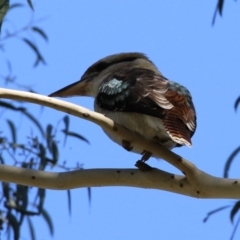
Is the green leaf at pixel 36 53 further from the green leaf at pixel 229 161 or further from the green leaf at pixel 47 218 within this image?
the green leaf at pixel 229 161

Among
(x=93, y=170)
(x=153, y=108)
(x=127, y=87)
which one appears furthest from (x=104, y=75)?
(x=93, y=170)

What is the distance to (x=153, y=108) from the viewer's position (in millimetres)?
2951

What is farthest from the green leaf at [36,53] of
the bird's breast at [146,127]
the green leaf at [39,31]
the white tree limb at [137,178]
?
the white tree limb at [137,178]

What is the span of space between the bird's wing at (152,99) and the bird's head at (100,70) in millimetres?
179

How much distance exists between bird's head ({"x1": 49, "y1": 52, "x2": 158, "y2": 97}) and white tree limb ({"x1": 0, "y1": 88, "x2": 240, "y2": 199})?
2.51ft

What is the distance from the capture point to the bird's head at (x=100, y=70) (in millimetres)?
3506

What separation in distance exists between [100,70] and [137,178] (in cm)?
106

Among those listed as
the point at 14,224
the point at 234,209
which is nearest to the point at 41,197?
the point at 14,224

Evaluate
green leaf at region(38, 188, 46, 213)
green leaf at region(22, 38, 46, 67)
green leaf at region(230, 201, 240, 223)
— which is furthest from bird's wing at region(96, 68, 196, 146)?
green leaf at region(22, 38, 46, 67)

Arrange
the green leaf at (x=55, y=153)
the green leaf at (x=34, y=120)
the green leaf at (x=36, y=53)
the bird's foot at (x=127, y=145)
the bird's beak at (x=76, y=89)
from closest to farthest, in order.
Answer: the bird's foot at (x=127, y=145)
the bird's beak at (x=76, y=89)
the green leaf at (x=55, y=153)
the green leaf at (x=34, y=120)
the green leaf at (x=36, y=53)

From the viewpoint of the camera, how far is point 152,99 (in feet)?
9.83

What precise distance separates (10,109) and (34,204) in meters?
0.43

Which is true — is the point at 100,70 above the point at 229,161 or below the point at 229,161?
above

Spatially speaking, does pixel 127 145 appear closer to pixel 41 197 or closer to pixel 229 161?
pixel 229 161
